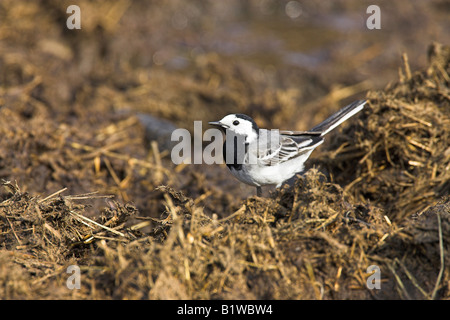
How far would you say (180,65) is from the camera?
→ 38.8 ft

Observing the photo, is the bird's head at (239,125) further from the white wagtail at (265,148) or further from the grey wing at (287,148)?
the grey wing at (287,148)

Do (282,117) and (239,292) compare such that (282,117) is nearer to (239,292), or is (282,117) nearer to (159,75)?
(159,75)

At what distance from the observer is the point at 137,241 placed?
4.11 m

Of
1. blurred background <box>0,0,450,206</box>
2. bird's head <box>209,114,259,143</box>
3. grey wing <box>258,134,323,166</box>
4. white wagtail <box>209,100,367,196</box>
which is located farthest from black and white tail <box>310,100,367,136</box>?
blurred background <box>0,0,450,206</box>

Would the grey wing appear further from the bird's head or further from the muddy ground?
the muddy ground

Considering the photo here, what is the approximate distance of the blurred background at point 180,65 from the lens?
24.7 ft

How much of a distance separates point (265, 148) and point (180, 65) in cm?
660

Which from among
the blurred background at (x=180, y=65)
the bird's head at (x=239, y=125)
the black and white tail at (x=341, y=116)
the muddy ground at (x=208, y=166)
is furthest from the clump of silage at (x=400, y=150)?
the bird's head at (x=239, y=125)

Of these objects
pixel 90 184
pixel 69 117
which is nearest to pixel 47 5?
pixel 69 117

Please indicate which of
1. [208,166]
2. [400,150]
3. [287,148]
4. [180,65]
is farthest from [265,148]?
[180,65]

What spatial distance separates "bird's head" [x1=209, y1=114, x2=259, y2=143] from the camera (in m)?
5.71

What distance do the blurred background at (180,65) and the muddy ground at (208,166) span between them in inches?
1.5

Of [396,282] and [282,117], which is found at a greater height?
[282,117]
